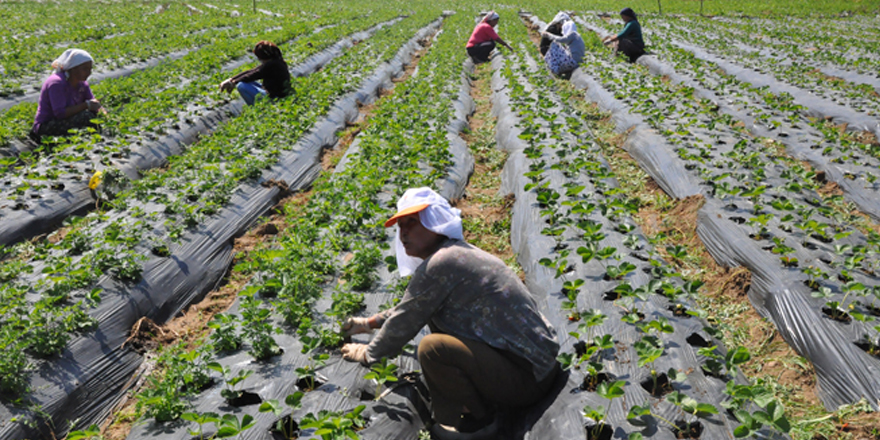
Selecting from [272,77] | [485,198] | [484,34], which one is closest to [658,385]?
[485,198]

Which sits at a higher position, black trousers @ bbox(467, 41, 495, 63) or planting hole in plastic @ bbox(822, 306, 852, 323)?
black trousers @ bbox(467, 41, 495, 63)

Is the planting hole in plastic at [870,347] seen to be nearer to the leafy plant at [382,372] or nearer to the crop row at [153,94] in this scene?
the leafy plant at [382,372]

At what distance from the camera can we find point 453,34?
17.2 metres

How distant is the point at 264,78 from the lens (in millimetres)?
8305

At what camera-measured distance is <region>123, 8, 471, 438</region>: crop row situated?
8.47ft

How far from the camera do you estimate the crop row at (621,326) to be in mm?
2393

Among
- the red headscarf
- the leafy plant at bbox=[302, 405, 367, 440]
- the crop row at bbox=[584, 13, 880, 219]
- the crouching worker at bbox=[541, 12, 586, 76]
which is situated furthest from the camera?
the crouching worker at bbox=[541, 12, 586, 76]

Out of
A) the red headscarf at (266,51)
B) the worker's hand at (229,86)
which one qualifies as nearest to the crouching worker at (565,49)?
the red headscarf at (266,51)

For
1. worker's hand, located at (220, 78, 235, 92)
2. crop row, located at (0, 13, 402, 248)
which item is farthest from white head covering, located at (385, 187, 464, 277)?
worker's hand, located at (220, 78, 235, 92)

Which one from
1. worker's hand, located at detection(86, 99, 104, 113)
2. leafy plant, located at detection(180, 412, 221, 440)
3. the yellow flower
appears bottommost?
leafy plant, located at detection(180, 412, 221, 440)

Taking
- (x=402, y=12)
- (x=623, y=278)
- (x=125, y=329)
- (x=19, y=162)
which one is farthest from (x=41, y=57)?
(x=402, y=12)

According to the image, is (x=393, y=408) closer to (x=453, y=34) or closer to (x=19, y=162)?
(x=19, y=162)

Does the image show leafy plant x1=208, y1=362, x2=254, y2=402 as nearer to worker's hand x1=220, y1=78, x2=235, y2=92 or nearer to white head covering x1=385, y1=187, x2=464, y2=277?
white head covering x1=385, y1=187, x2=464, y2=277

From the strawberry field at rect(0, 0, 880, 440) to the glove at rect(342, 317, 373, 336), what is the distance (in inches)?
5.1
